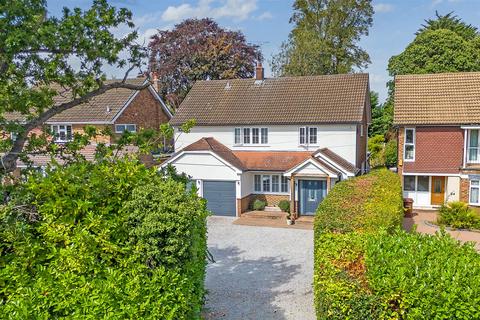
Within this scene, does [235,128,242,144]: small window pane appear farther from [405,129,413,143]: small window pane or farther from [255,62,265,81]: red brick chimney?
[405,129,413,143]: small window pane

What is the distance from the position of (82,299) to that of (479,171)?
22.8 meters

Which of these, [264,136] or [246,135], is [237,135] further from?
[264,136]

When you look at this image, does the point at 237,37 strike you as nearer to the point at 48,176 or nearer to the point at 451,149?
the point at 451,149

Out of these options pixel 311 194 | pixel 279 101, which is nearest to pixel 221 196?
pixel 311 194

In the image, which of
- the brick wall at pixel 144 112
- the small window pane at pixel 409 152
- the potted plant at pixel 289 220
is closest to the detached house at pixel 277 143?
the potted plant at pixel 289 220

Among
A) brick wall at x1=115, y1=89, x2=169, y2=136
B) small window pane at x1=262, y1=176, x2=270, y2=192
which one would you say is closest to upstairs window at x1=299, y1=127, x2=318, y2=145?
small window pane at x1=262, y1=176, x2=270, y2=192

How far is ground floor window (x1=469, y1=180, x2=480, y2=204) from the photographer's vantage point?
73.4 feet

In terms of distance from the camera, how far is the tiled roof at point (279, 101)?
24344 mm

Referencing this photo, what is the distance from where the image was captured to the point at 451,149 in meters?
22.5

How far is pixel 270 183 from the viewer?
24.5m

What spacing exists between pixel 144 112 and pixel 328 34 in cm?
2160

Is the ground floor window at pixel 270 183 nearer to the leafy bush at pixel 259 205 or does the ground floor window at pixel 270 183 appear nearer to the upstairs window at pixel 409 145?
the leafy bush at pixel 259 205

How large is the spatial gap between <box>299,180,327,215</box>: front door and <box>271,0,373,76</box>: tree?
19195 mm

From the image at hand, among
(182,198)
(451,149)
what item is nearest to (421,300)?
(182,198)
